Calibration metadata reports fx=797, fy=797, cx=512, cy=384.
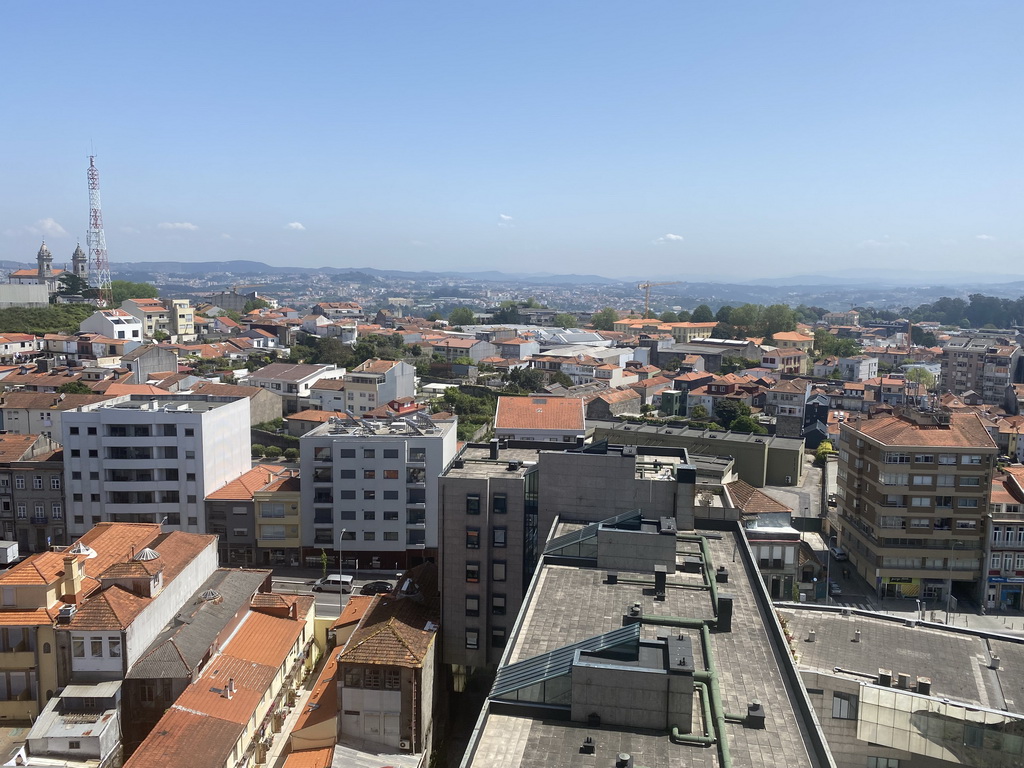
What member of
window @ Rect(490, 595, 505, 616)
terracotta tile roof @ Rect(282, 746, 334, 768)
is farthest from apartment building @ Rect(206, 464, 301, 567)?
terracotta tile roof @ Rect(282, 746, 334, 768)

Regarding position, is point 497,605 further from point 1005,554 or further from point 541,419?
point 1005,554

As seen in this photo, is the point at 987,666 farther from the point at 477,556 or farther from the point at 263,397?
the point at 263,397

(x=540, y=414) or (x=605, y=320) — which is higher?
(x=605, y=320)

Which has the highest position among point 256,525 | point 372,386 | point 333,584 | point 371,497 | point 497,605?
point 372,386

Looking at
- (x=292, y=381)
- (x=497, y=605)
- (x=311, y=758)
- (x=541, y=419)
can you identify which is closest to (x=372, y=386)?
(x=292, y=381)

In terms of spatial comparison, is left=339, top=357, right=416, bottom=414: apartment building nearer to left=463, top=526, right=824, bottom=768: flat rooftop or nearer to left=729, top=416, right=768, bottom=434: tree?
left=729, top=416, right=768, bottom=434: tree

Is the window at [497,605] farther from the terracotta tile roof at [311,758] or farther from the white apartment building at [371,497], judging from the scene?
the white apartment building at [371,497]

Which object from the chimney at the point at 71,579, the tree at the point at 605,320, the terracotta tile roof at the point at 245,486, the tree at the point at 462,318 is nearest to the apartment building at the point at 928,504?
the terracotta tile roof at the point at 245,486
